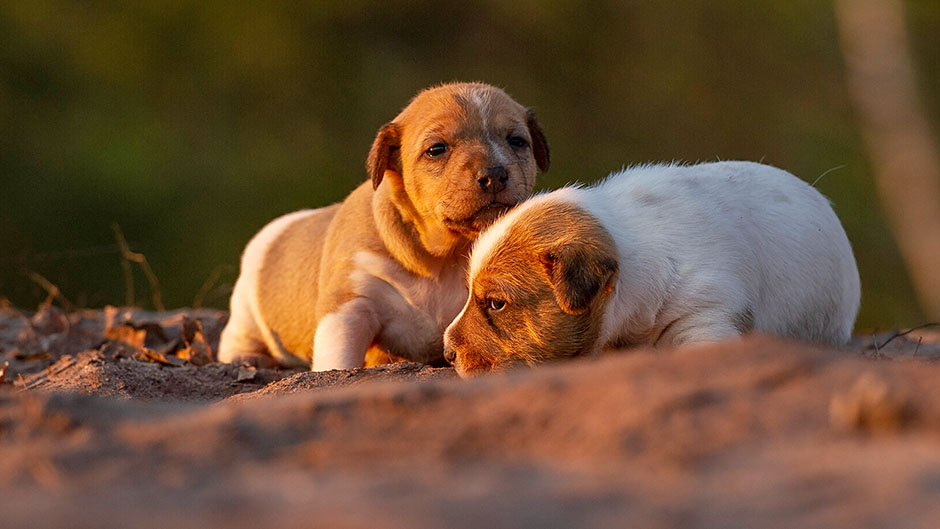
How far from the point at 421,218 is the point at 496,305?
119 centimetres

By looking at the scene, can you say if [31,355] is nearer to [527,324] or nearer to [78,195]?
[527,324]

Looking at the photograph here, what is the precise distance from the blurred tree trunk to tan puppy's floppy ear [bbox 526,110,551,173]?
1449 cm

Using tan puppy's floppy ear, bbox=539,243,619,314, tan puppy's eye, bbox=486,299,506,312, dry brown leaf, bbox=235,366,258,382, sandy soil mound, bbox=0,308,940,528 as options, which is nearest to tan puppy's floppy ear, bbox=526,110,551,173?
tan puppy's eye, bbox=486,299,506,312

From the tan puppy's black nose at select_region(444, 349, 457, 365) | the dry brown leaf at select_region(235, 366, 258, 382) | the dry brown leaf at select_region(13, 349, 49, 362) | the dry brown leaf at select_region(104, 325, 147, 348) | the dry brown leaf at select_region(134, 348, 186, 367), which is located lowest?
the dry brown leaf at select_region(104, 325, 147, 348)

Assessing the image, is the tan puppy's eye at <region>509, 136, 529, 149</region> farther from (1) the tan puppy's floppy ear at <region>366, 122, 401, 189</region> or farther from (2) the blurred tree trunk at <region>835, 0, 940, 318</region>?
(2) the blurred tree trunk at <region>835, 0, 940, 318</region>

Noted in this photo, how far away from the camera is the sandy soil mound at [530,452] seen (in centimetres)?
226

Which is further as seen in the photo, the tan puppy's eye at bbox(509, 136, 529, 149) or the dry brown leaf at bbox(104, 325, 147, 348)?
the dry brown leaf at bbox(104, 325, 147, 348)

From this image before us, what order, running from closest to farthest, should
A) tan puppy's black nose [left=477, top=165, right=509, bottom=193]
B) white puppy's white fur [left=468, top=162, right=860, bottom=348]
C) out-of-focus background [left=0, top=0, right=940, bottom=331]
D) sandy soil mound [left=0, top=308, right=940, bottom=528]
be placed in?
1. sandy soil mound [left=0, top=308, right=940, bottom=528]
2. white puppy's white fur [left=468, top=162, right=860, bottom=348]
3. tan puppy's black nose [left=477, top=165, right=509, bottom=193]
4. out-of-focus background [left=0, top=0, right=940, bottom=331]

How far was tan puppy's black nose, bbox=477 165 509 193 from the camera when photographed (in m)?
5.61

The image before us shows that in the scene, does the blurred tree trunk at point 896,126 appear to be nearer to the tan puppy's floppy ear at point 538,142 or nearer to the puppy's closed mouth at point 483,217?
the tan puppy's floppy ear at point 538,142

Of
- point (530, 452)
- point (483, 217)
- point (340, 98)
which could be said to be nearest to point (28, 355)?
point (483, 217)

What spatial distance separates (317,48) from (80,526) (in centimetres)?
1857

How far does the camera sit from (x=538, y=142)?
6469 mm

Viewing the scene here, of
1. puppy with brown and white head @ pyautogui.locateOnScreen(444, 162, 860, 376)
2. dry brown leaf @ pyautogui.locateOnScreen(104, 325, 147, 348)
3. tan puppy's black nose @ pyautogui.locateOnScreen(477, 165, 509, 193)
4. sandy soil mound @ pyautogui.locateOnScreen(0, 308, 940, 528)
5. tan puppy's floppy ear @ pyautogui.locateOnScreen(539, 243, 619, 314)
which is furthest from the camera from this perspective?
dry brown leaf @ pyautogui.locateOnScreen(104, 325, 147, 348)
